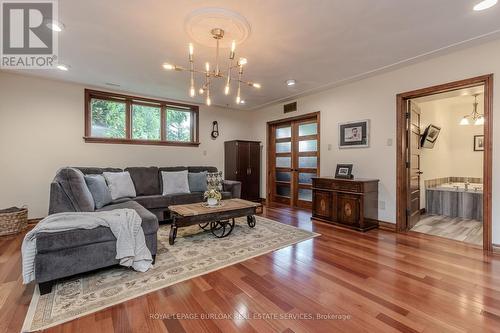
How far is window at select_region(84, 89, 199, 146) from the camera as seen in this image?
14.8 ft

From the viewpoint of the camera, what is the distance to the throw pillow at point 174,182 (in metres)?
4.39

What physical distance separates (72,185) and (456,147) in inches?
294

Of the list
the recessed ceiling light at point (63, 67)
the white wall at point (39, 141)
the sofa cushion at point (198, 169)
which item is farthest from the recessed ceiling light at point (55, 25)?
the sofa cushion at point (198, 169)

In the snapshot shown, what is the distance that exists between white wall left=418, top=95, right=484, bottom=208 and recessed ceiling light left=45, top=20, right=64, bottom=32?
6096mm

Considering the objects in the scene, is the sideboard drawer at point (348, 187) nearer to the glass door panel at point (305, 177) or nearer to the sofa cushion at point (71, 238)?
the glass door panel at point (305, 177)

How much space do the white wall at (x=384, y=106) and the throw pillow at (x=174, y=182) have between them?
282 centimetres

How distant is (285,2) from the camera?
207 cm

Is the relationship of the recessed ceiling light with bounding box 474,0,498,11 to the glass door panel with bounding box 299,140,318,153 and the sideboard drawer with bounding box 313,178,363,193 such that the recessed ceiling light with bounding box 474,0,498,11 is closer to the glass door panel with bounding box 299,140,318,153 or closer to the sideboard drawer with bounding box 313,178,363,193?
the sideboard drawer with bounding box 313,178,363,193

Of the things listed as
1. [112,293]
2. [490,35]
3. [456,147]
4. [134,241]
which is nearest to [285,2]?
[490,35]

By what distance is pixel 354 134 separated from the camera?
4223 millimetres

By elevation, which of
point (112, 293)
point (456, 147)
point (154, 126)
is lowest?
point (112, 293)

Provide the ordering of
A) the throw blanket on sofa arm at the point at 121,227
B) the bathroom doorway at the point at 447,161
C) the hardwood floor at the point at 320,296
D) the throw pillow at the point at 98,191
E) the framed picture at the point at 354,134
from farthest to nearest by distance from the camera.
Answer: the framed picture at the point at 354,134, the throw pillow at the point at 98,191, the bathroom doorway at the point at 447,161, the throw blanket on sofa arm at the point at 121,227, the hardwood floor at the point at 320,296

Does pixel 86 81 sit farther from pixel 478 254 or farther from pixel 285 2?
pixel 478 254

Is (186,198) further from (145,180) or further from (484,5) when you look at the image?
(484,5)
